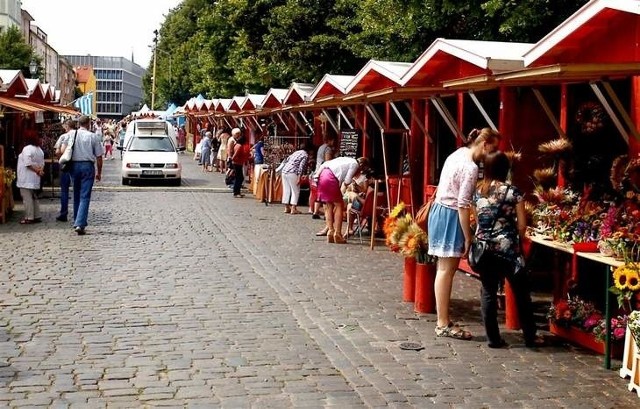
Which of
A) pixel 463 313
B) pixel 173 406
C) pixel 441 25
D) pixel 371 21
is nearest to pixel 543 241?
pixel 463 313

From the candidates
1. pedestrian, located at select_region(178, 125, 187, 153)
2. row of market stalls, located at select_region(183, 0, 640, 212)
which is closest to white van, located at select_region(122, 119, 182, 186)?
row of market stalls, located at select_region(183, 0, 640, 212)

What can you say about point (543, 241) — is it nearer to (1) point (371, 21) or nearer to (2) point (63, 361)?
(2) point (63, 361)

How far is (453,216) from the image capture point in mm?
7918

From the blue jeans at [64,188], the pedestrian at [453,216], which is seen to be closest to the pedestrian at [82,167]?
the blue jeans at [64,188]

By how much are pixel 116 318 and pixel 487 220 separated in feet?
12.1

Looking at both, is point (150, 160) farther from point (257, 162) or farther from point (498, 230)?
point (498, 230)

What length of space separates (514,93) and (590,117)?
1.75 meters

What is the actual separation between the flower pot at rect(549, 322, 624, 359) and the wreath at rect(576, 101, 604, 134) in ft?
7.95

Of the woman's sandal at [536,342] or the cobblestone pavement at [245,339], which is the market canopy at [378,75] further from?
the woman's sandal at [536,342]

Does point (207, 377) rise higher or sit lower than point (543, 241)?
lower

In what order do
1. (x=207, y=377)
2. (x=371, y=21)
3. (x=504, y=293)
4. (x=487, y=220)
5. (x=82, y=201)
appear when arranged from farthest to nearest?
(x=371, y=21)
(x=82, y=201)
(x=504, y=293)
(x=487, y=220)
(x=207, y=377)

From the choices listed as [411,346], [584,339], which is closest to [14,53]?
[411,346]

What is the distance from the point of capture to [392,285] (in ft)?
35.6

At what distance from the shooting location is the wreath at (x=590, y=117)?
9445 millimetres
